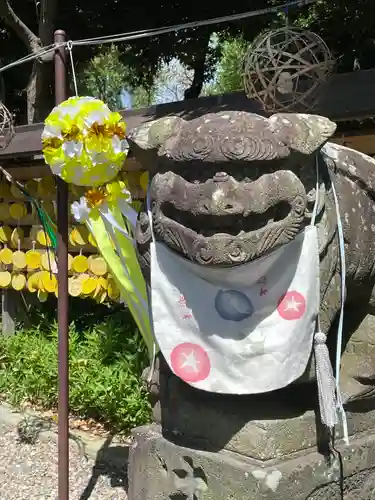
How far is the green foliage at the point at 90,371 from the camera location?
4.43 m

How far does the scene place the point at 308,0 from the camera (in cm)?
303

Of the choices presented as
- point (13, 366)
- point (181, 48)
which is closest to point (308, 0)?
point (13, 366)

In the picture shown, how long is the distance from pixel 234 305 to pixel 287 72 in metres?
0.97

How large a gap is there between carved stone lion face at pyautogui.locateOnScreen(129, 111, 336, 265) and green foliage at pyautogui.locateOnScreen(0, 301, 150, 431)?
7.99 ft

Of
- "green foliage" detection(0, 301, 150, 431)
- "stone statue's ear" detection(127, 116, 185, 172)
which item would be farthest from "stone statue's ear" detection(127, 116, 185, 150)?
"green foliage" detection(0, 301, 150, 431)

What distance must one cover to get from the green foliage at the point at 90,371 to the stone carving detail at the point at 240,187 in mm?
2330

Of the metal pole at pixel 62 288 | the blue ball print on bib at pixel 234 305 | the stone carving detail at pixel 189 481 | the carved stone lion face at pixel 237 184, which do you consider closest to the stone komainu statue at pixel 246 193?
the carved stone lion face at pixel 237 184

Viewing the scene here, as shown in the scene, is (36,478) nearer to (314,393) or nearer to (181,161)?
(314,393)

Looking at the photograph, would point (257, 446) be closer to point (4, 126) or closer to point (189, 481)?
point (189, 481)

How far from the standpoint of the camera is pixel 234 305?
2232mm

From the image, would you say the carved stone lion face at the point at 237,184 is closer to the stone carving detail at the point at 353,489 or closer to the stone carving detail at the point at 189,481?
the stone carving detail at the point at 189,481

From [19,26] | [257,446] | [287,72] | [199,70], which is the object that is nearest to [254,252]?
[257,446]

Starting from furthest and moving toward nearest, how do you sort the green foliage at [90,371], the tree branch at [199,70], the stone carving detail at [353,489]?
the tree branch at [199,70] → the green foliage at [90,371] → the stone carving detail at [353,489]

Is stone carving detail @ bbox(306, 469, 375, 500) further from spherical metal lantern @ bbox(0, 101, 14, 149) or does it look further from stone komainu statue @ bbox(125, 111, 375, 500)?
spherical metal lantern @ bbox(0, 101, 14, 149)
